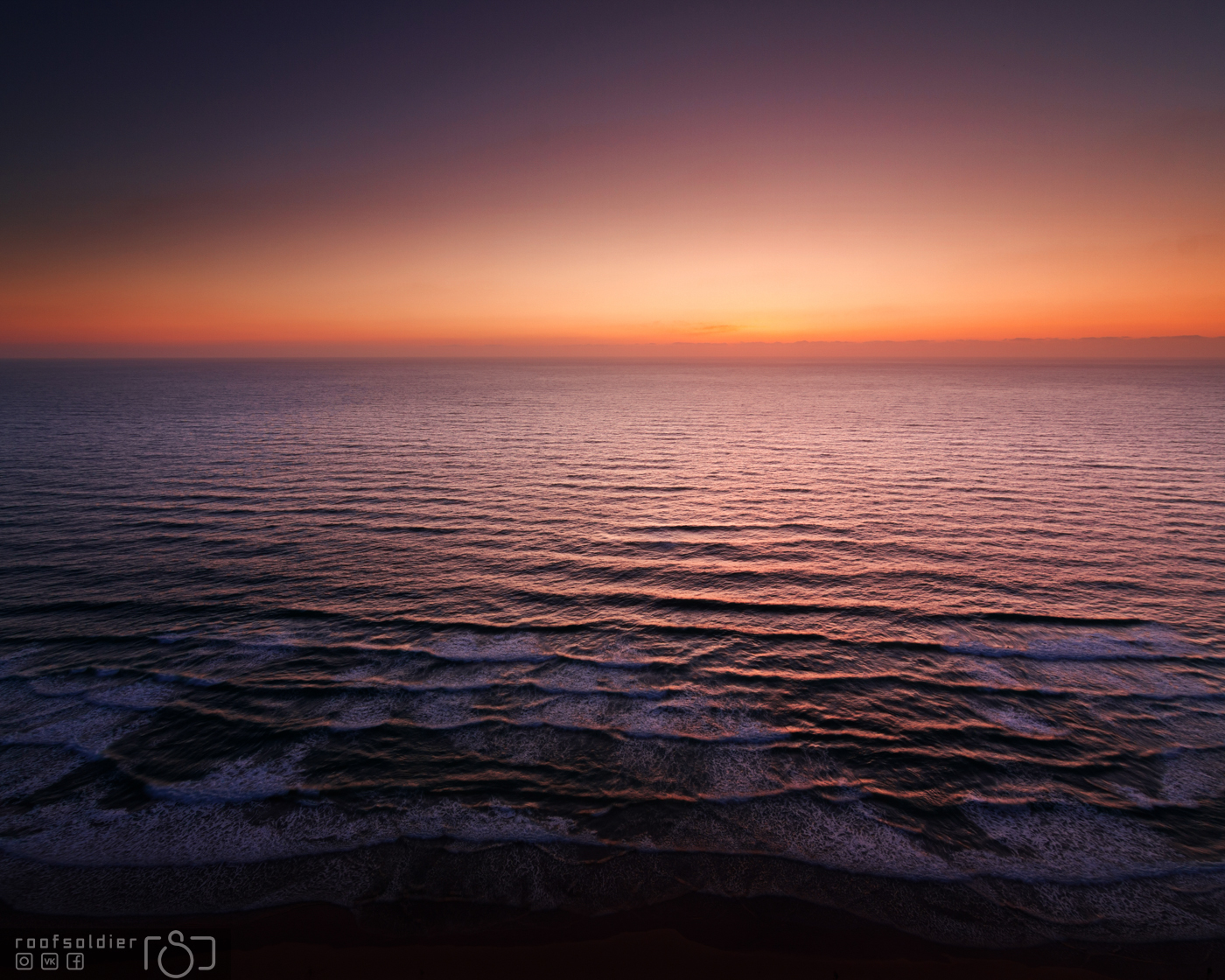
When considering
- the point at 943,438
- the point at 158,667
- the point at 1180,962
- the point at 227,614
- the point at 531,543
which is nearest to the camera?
the point at 1180,962

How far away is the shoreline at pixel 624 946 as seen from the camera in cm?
789

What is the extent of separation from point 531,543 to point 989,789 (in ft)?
61.2

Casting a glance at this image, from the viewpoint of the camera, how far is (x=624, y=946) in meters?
8.27

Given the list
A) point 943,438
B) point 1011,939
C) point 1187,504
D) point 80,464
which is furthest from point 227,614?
point 943,438

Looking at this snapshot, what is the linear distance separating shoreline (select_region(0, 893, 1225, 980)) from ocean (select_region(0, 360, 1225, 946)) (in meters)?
0.27

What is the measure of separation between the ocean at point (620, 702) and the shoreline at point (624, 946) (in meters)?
Answer: 0.27

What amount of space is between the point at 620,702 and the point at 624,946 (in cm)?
603

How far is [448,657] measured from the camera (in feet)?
53.3

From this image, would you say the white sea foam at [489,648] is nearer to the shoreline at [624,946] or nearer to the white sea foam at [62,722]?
the white sea foam at [62,722]

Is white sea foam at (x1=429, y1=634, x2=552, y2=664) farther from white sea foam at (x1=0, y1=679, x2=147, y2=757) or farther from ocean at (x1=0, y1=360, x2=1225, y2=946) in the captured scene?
white sea foam at (x1=0, y1=679, x2=147, y2=757)

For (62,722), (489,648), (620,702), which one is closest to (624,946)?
(620,702)

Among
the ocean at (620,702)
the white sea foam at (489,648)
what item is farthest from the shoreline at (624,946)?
the white sea foam at (489,648)

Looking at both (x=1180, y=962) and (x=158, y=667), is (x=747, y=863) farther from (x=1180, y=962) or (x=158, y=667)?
(x=158, y=667)

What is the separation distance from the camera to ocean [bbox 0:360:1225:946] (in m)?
9.39
